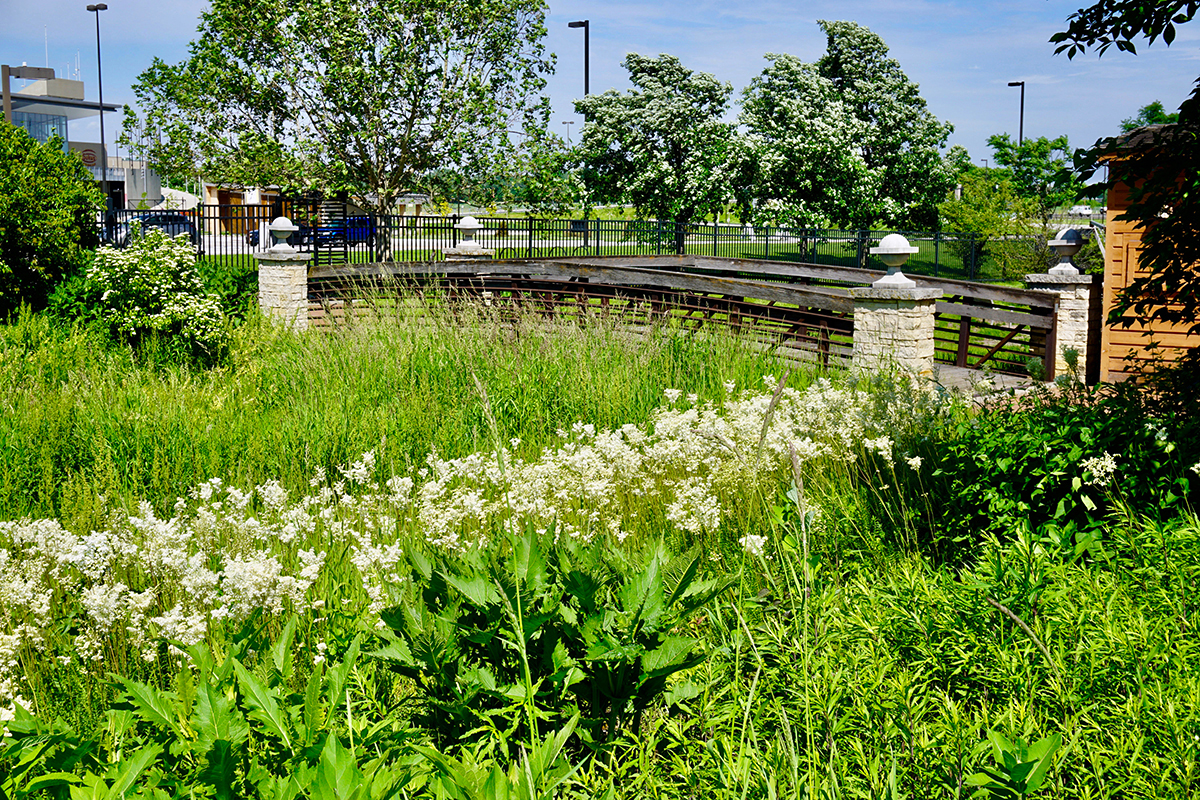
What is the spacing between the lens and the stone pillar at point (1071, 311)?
37.1 ft

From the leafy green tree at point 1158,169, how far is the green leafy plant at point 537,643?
3.14 m

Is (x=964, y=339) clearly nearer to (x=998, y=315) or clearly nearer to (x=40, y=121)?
(x=998, y=315)

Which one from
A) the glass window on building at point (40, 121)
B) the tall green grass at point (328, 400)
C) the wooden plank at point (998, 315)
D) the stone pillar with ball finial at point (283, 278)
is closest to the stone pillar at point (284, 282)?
the stone pillar with ball finial at point (283, 278)

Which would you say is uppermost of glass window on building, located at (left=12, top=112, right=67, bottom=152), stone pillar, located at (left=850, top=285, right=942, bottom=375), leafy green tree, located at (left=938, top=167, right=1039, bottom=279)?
glass window on building, located at (left=12, top=112, right=67, bottom=152)

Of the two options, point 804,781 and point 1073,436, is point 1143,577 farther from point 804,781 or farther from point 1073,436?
point 804,781

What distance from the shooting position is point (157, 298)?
12.6 meters

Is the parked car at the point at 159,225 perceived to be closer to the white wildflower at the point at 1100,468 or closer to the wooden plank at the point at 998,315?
the wooden plank at the point at 998,315

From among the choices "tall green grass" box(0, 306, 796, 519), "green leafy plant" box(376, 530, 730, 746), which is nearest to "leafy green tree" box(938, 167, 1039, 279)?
A: "tall green grass" box(0, 306, 796, 519)

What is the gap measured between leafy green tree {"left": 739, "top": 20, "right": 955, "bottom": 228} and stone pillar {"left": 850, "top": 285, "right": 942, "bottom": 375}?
21.9 m

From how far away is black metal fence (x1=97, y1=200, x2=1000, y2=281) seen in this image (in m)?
20.3

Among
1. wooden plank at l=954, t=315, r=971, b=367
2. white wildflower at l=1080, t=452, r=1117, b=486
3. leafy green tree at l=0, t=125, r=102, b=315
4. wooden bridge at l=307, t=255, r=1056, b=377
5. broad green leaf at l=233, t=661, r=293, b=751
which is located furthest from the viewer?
leafy green tree at l=0, t=125, r=102, b=315

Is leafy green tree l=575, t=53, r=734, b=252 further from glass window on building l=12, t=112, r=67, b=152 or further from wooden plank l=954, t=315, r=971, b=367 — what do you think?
glass window on building l=12, t=112, r=67, b=152

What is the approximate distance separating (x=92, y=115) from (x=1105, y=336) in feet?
271

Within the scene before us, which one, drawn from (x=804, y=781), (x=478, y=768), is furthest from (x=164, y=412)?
(x=804, y=781)
